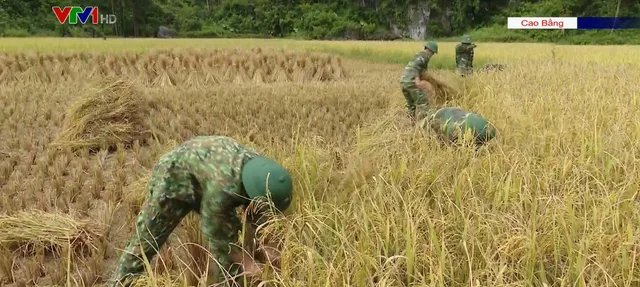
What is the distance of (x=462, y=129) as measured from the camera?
10.6 feet

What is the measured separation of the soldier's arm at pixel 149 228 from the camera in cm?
195

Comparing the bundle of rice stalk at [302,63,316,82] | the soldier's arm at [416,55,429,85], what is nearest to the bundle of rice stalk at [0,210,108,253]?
the soldier's arm at [416,55,429,85]

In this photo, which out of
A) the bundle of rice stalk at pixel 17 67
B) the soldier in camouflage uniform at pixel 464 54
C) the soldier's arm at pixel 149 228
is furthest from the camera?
the bundle of rice stalk at pixel 17 67

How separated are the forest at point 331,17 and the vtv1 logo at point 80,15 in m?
0.36

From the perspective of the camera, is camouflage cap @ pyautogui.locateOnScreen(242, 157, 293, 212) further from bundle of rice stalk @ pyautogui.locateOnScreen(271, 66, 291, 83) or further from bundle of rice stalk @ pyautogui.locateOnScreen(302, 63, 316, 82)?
bundle of rice stalk @ pyautogui.locateOnScreen(302, 63, 316, 82)

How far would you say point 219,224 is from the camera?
1.83m

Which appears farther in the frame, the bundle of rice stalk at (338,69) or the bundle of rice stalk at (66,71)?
the bundle of rice stalk at (338,69)

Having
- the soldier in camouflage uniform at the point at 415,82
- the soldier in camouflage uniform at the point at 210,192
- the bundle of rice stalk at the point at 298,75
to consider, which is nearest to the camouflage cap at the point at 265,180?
the soldier in camouflage uniform at the point at 210,192

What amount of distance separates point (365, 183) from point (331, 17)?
29.1 m

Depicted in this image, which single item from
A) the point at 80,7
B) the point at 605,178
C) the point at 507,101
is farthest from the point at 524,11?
the point at 605,178

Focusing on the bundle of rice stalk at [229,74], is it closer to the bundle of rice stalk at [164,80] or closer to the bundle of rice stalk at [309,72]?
the bundle of rice stalk at [164,80]

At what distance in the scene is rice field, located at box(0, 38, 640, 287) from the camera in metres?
1.73

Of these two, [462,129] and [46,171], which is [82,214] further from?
[462,129]

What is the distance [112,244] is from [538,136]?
2.41 meters
